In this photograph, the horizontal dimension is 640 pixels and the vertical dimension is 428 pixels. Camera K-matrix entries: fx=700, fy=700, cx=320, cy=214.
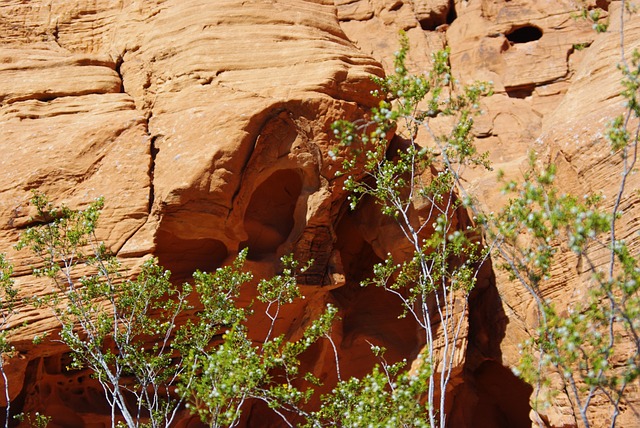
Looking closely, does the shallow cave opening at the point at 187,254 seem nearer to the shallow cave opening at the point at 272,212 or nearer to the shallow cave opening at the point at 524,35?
the shallow cave opening at the point at 272,212

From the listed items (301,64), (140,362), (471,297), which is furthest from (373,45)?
(140,362)

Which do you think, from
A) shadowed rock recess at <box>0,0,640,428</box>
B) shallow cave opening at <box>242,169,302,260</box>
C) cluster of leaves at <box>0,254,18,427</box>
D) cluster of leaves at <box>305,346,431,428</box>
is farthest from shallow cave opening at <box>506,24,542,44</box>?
cluster of leaves at <box>0,254,18,427</box>

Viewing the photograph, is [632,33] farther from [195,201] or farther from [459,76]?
[195,201]

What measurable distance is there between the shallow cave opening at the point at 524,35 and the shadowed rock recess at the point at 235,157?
3032mm

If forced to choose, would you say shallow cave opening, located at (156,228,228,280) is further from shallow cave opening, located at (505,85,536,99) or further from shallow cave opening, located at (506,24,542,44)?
shallow cave opening, located at (506,24,542,44)

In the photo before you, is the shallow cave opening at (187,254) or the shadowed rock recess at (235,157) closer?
the shadowed rock recess at (235,157)

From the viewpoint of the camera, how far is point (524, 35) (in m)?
21.0

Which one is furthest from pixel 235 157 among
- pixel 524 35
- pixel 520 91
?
pixel 524 35

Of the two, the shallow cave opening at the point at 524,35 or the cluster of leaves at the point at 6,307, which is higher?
the shallow cave opening at the point at 524,35

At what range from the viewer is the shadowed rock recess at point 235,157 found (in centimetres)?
1345

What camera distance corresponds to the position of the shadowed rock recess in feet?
44.1

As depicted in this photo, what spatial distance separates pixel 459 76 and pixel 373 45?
2.67 metres

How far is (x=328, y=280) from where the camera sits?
15.3 metres

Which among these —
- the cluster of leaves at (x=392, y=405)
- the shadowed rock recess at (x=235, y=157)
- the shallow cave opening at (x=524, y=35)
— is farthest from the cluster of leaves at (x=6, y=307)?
the shallow cave opening at (x=524, y=35)
